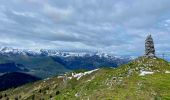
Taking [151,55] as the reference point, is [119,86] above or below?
below

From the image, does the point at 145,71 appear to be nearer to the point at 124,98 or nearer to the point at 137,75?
the point at 137,75

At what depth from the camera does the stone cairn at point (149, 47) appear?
172625 millimetres

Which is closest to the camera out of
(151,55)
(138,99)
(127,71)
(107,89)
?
(138,99)

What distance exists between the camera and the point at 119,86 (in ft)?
408

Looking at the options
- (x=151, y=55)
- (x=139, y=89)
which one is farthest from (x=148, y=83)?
(x=151, y=55)

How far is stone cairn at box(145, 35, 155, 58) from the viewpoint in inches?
6796

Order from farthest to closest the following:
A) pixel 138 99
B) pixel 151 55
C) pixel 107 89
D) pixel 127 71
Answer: pixel 151 55, pixel 127 71, pixel 107 89, pixel 138 99

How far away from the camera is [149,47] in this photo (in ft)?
573

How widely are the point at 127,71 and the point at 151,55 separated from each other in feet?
90.9

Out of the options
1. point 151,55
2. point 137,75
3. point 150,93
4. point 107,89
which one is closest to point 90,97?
point 107,89

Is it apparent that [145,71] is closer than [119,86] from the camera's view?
No

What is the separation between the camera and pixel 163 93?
110500 mm

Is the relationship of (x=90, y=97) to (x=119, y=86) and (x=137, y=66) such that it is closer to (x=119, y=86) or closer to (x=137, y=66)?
(x=119, y=86)

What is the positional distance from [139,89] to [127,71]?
3837 cm
